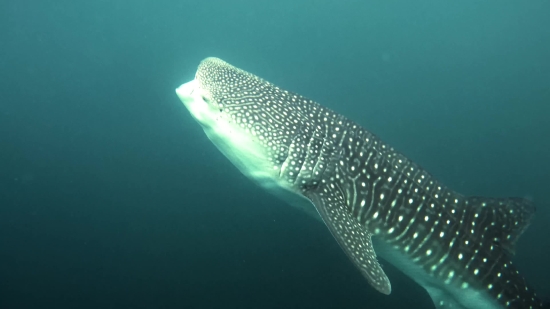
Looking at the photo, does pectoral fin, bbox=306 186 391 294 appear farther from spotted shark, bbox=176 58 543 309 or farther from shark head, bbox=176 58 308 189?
shark head, bbox=176 58 308 189

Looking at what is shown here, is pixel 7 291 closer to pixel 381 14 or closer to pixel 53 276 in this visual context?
pixel 53 276

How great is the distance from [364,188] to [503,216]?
72.7 inches

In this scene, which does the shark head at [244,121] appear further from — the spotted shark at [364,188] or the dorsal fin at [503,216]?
the dorsal fin at [503,216]

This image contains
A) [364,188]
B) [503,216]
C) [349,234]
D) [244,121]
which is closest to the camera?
[349,234]

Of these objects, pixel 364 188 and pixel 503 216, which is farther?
pixel 503 216

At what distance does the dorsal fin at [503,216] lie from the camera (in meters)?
4.54

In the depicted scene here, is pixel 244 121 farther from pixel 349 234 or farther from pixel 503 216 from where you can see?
pixel 503 216

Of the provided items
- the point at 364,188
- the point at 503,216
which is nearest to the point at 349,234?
the point at 364,188

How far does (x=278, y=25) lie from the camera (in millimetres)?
28734

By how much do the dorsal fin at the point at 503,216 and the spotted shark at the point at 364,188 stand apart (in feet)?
0.04

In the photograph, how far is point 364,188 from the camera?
430 cm

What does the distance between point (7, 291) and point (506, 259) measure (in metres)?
14.8

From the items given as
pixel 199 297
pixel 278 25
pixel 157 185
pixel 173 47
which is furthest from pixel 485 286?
pixel 278 25

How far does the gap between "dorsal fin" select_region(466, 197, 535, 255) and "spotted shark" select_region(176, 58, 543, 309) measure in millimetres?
12
